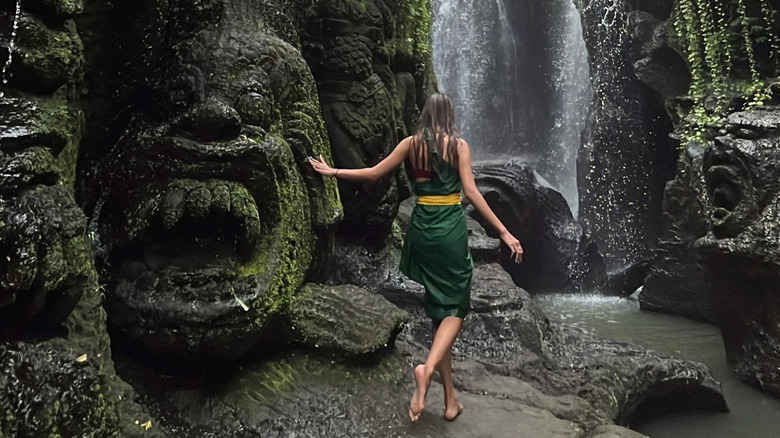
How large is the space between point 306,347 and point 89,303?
1496 mm

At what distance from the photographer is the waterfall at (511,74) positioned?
17328mm

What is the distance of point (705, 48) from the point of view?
809 centimetres

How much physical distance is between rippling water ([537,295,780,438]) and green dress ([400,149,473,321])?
3099 mm

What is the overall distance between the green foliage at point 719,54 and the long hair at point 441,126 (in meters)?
5.41

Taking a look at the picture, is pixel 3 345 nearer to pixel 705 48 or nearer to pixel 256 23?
pixel 256 23

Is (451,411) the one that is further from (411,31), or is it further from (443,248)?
(411,31)

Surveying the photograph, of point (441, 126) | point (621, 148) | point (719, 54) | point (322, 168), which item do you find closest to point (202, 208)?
point (322, 168)

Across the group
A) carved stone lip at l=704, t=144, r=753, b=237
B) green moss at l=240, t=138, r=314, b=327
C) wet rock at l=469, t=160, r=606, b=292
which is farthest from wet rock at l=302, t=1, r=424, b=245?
wet rock at l=469, t=160, r=606, b=292

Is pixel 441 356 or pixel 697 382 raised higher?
pixel 441 356

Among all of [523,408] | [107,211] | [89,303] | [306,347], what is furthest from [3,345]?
[523,408]

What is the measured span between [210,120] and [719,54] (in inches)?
282

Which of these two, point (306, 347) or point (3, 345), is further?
point (306, 347)

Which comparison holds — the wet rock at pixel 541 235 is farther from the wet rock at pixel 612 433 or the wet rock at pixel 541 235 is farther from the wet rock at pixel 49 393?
the wet rock at pixel 49 393

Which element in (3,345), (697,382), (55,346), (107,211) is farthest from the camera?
(697,382)
